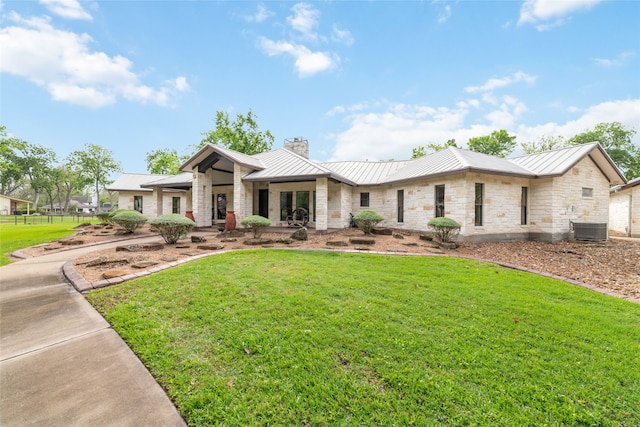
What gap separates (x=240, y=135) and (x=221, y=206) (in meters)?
16.9

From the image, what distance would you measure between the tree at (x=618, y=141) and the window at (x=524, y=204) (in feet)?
87.8

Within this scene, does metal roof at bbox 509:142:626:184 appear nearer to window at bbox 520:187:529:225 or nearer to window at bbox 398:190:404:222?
window at bbox 520:187:529:225

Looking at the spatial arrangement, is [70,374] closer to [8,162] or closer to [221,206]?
[221,206]

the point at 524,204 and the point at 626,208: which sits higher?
the point at 524,204

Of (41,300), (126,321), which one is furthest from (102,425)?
(41,300)

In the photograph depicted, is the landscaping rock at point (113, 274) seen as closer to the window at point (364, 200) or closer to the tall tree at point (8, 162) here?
the window at point (364, 200)

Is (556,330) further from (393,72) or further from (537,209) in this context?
(393,72)

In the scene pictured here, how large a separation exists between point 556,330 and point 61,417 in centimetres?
537

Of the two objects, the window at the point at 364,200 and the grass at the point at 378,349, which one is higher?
the window at the point at 364,200

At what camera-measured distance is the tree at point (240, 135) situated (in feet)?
102

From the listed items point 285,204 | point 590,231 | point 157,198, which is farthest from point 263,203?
point 590,231

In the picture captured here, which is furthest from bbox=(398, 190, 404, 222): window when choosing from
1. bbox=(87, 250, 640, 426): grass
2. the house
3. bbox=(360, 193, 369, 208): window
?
bbox=(87, 250, 640, 426): grass

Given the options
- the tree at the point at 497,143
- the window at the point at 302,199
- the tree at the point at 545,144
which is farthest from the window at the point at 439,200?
the tree at the point at 545,144

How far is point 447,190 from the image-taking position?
1105 centimetres
